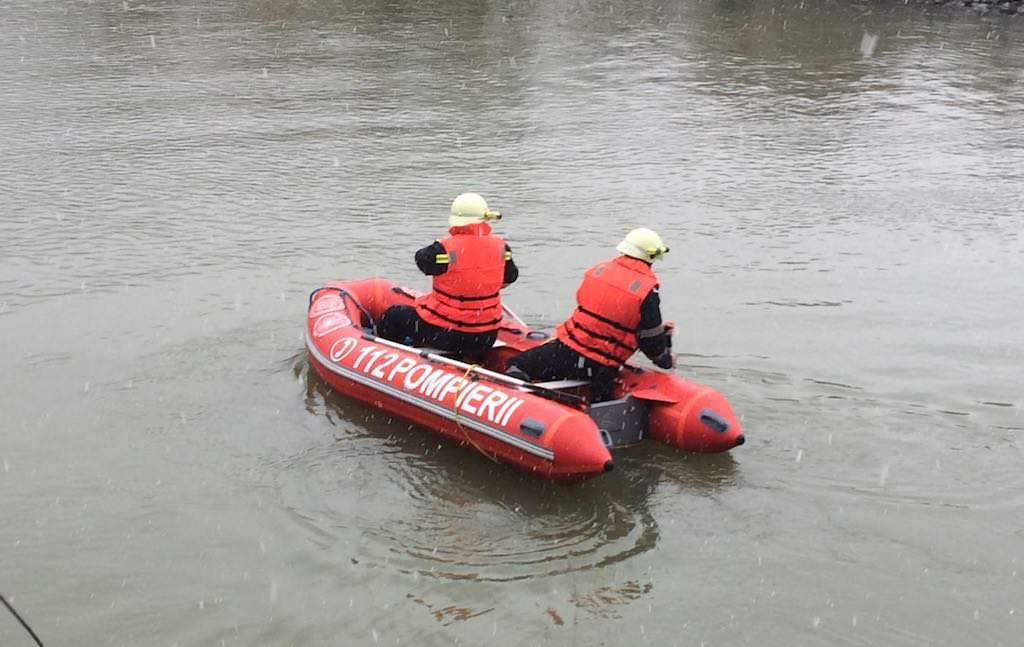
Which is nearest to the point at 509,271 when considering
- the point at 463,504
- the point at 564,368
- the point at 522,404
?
the point at 564,368

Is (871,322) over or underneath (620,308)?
underneath

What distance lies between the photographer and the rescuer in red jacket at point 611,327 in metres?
6.60

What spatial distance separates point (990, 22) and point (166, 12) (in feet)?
56.1

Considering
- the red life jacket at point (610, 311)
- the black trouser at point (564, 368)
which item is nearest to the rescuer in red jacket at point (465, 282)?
the black trouser at point (564, 368)

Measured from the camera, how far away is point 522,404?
6.40m

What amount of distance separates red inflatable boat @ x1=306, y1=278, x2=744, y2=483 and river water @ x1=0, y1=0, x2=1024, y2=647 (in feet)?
0.64

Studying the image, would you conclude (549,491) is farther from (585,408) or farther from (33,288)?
(33,288)

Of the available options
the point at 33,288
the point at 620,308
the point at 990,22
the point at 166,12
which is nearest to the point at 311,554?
the point at 620,308

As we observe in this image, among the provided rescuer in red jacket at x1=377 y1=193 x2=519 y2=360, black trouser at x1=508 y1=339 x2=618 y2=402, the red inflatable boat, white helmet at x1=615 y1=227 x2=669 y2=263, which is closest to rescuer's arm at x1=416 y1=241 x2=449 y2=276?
rescuer in red jacket at x1=377 y1=193 x2=519 y2=360

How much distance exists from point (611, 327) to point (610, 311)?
109 mm

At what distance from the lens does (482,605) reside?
5375 millimetres

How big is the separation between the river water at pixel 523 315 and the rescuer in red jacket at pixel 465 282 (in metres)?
0.71

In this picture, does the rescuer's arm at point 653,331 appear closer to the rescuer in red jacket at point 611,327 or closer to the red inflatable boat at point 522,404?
the rescuer in red jacket at point 611,327

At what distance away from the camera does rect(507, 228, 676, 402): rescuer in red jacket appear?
260 inches
